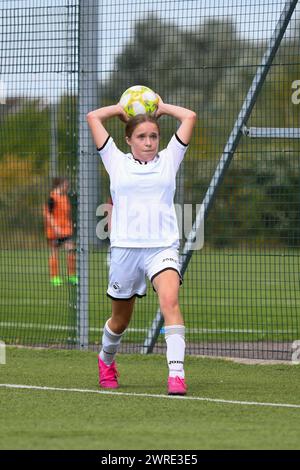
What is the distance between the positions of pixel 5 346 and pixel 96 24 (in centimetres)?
336

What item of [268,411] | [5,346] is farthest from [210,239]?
[268,411]

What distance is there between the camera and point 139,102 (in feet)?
27.1

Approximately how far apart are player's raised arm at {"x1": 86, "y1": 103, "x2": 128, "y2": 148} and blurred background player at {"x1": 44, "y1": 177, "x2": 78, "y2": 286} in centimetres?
353

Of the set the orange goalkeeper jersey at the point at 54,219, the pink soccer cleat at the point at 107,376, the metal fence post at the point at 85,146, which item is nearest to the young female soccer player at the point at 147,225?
the pink soccer cleat at the point at 107,376

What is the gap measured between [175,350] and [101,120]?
1.79m

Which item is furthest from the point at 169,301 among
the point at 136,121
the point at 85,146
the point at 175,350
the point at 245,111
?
the point at 85,146

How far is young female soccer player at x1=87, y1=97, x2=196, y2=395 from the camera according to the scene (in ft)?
25.7

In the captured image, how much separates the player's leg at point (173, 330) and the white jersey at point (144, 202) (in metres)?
0.28

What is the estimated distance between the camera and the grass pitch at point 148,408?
5953mm

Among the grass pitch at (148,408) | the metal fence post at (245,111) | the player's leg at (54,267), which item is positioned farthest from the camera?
the player's leg at (54,267)

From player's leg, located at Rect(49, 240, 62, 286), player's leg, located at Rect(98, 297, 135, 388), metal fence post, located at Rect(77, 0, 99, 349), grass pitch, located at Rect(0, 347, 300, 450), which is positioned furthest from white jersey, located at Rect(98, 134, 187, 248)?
player's leg, located at Rect(49, 240, 62, 286)

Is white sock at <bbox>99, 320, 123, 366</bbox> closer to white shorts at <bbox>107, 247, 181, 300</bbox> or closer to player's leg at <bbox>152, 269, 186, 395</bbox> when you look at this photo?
white shorts at <bbox>107, 247, 181, 300</bbox>

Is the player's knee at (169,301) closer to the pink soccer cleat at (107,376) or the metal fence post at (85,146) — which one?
the pink soccer cleat at (107,376)
